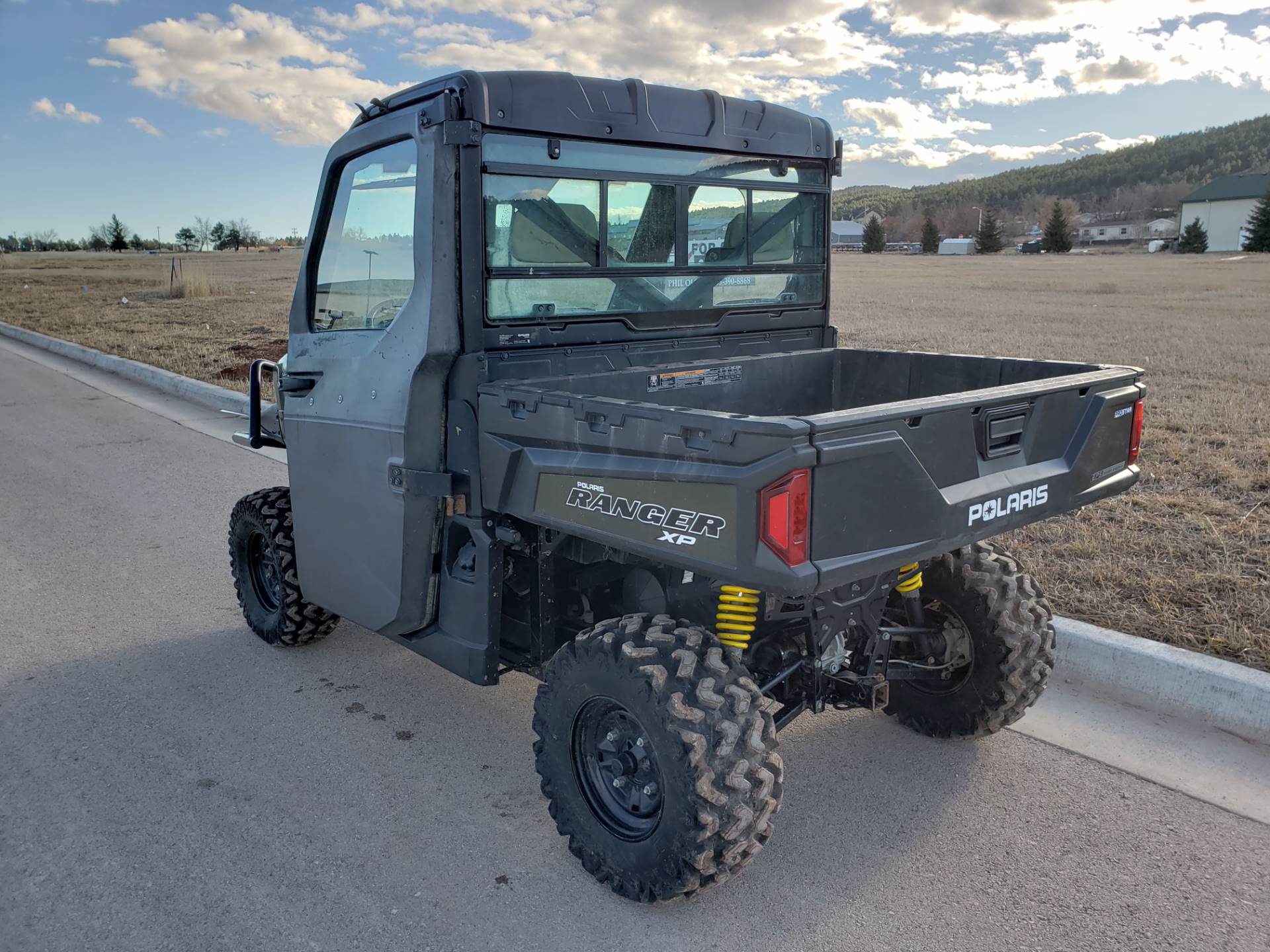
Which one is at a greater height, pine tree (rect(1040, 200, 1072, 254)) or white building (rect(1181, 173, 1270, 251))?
white building (rect(1181, 173, 1270, 251))

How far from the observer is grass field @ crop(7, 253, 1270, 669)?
477cm

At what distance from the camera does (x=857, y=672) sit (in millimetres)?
3439

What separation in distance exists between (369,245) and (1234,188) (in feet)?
421

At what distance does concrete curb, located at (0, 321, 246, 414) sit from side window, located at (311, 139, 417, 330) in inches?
207

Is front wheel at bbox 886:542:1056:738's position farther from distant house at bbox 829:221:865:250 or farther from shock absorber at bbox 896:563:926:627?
distant house at bbox 829:221:865:250

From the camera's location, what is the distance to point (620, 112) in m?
3.56

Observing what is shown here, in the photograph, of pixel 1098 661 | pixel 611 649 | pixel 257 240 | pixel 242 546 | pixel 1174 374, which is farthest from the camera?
pixel 257 240

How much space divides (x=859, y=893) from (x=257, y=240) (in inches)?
3214

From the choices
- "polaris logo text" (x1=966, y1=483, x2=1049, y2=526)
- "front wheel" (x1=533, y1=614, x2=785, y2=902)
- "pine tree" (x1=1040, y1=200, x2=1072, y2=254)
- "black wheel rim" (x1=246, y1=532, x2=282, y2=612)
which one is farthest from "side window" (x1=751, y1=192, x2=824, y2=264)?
"pine tree" (x1=1040, y1=200, x2=1072, y2=254)

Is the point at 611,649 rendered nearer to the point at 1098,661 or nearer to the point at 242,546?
the point at 1098,661

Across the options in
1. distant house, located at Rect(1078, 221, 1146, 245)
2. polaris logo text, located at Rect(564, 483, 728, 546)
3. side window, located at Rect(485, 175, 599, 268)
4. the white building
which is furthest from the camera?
distant house, located at Rect(1078, 221, 1146, 245)

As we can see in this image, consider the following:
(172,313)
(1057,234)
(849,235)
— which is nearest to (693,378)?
(172,313)

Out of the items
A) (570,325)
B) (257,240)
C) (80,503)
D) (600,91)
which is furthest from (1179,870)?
(257,240)

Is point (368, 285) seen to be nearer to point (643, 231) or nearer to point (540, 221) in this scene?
point (540, 221)
